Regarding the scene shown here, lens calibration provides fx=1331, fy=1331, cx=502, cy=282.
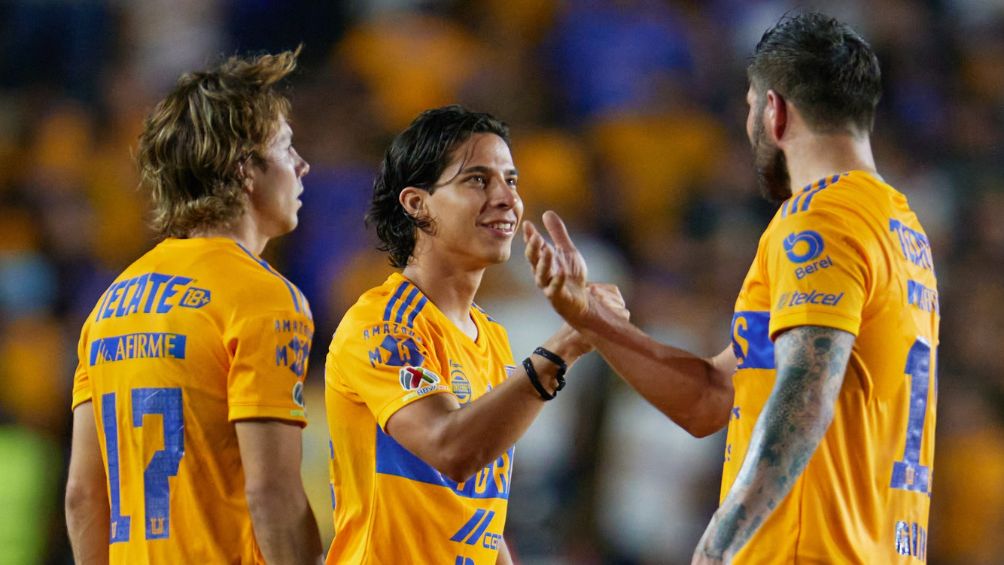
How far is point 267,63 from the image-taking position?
4621 millimetres

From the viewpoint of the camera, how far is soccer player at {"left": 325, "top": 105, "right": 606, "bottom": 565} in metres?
4.25

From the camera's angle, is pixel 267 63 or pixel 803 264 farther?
pixel 267 63

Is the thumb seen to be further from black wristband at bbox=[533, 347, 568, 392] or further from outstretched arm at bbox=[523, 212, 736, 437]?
black wristband at bbox=[533, 347, 568, 392]

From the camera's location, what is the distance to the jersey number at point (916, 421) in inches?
154

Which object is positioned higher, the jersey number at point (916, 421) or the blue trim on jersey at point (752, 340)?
the blue trim on jersey at point (752, 340)

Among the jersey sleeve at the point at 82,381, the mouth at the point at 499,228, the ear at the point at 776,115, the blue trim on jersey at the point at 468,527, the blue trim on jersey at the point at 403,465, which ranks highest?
the ear at the point at 776,115

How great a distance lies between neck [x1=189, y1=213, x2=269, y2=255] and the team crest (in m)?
0.66

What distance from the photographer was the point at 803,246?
12.5 feet

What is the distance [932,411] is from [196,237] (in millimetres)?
2397

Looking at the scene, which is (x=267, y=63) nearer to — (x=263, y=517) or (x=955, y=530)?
(x=263, y=517)

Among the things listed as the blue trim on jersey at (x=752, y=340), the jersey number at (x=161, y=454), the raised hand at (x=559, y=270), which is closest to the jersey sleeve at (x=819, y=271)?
the blue trim on jersey at (x=752, y=340)

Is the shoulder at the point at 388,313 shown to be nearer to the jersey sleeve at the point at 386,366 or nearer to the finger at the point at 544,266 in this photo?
the jersey sleeve at the point at 386,366

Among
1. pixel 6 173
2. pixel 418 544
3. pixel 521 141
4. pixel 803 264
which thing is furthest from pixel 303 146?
pixel 803 264

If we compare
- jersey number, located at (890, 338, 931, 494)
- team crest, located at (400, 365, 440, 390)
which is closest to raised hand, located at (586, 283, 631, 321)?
team crest, located at (400, 365, 440, 390)
